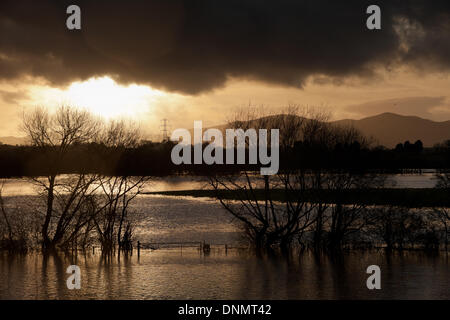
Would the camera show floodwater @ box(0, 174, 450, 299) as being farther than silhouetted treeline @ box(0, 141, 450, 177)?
No

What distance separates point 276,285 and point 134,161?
3531 cm

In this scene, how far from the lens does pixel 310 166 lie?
53094 millimetres

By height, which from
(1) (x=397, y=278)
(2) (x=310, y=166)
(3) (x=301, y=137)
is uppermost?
(3) (x=301, y=137)

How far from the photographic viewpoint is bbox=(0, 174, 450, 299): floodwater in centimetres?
3131

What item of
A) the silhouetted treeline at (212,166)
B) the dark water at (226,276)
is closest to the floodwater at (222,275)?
the dark water at (226,276)

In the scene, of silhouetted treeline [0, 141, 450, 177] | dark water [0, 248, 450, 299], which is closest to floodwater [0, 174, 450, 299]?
dark water [0, 248, 450, 299]

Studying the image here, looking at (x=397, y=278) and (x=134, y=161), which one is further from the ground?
(x=134, y=161)

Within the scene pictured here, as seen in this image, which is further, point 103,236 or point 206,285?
point 103,236

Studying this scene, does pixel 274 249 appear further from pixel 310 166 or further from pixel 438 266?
pixel 438 266

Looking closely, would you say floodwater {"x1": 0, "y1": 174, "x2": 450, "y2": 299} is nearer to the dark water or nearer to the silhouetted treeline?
the dark water

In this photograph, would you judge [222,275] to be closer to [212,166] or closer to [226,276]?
[226,276]

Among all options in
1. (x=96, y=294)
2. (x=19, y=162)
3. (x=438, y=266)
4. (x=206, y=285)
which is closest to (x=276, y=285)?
(x=206, y=285)

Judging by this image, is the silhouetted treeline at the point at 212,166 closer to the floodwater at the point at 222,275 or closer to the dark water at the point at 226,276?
the floodwater at the point at 222,275

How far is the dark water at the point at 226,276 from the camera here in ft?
103
